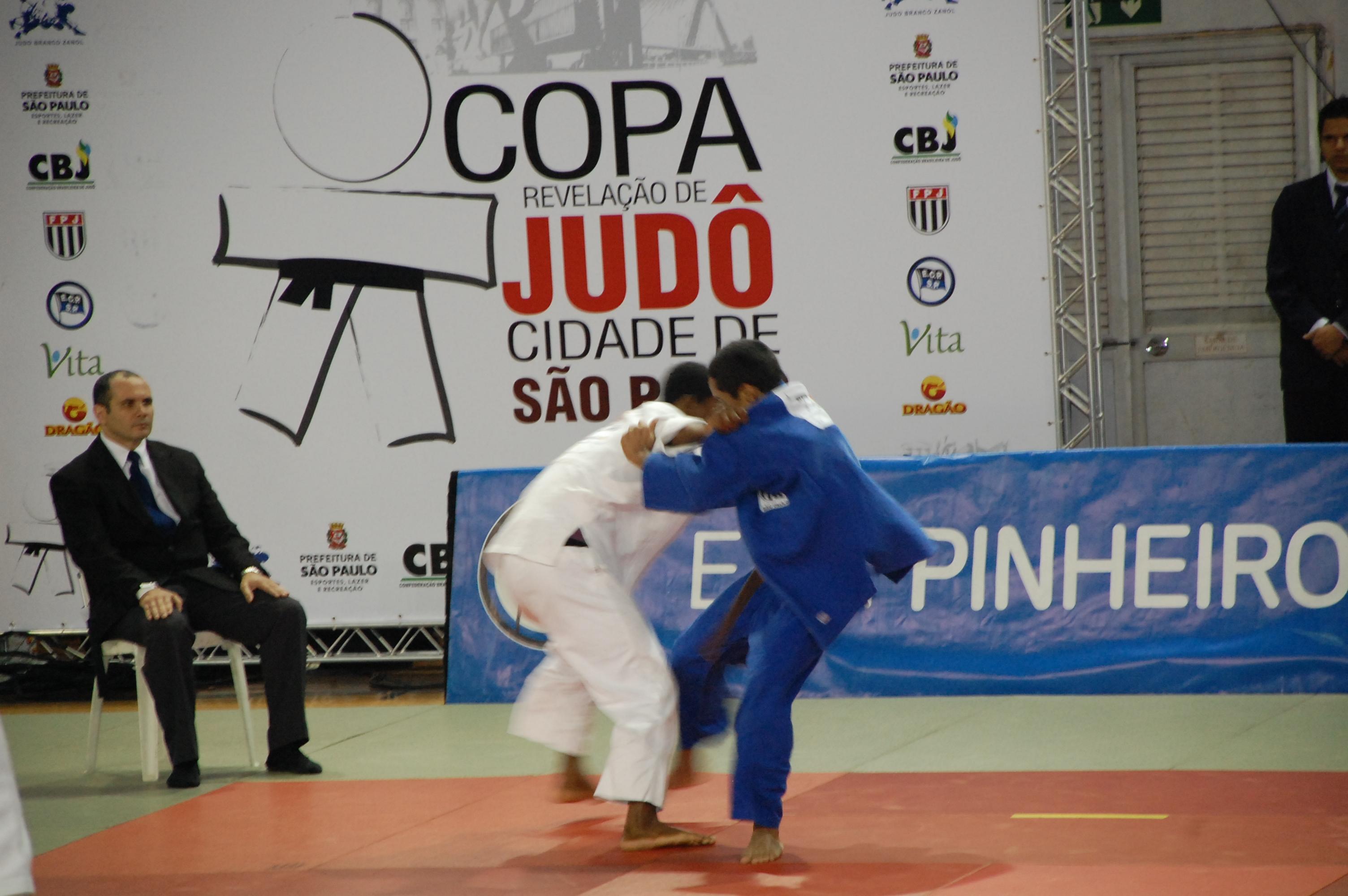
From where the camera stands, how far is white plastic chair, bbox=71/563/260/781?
5.46 m

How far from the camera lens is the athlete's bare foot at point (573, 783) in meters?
4.57

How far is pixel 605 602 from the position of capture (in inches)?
167

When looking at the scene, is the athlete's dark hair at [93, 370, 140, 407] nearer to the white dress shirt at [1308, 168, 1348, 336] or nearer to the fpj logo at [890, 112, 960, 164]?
the fpj logo at [890, 112, 960, 164]

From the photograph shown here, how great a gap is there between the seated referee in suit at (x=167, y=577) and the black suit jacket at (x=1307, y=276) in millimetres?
→ 4442

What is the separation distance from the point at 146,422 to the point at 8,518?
2277 mm

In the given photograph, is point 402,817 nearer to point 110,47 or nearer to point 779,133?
point 779,133

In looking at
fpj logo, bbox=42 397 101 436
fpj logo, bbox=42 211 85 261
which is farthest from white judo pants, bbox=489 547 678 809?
fpj logo, bbox=42 211 85 261

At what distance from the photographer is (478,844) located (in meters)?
4.38

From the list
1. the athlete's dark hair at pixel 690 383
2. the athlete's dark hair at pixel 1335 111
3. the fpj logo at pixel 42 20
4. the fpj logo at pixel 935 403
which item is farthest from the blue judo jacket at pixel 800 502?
the fpj logo at pixel 42 20

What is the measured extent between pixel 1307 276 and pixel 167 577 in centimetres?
506

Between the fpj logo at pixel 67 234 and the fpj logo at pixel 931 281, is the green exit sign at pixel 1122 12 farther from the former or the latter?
the fpj logo at pixel 67 234

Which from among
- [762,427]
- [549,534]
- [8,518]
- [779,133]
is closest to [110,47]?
[8,518]

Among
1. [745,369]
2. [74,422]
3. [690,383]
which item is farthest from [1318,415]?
[74,422]

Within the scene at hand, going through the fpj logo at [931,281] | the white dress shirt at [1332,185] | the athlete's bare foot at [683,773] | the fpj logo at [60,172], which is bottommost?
the athlete's bare foot at [683,773]
